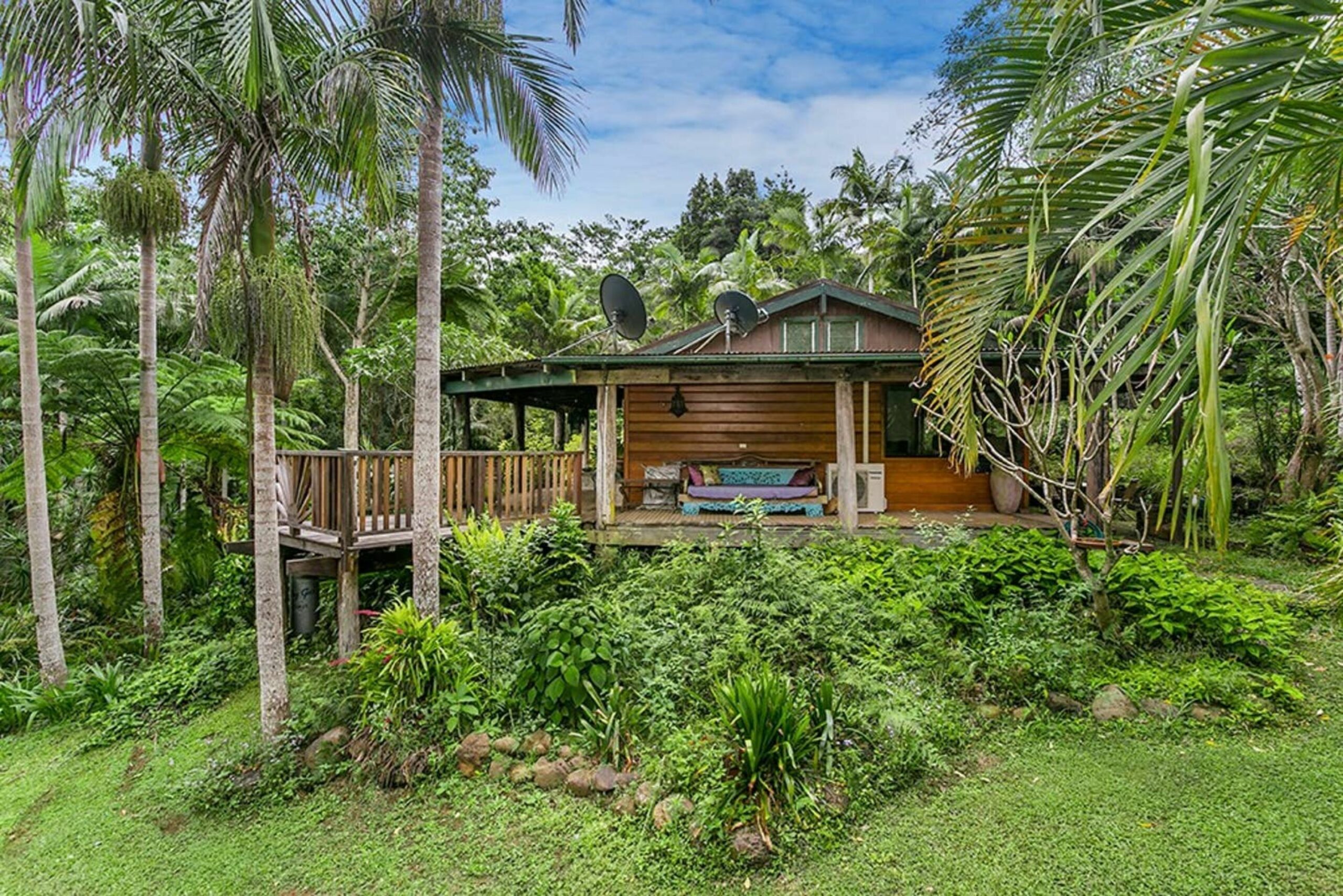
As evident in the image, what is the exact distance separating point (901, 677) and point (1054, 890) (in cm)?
171

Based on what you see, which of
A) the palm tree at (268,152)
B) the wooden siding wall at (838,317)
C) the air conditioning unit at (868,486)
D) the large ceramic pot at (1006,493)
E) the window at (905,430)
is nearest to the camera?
the palm tree at (268,152)

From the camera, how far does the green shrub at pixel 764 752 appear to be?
3.39m

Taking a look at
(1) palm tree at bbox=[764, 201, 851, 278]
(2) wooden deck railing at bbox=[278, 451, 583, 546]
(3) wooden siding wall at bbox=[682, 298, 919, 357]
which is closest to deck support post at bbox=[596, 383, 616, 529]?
(2) wooden deck railing at bbox=[278, 451, 583, 546]

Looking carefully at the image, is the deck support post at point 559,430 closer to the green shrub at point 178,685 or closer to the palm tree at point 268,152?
the green shrub at point 178,685

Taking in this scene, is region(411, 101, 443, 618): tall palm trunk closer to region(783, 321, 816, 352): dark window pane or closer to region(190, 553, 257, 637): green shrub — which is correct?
region(190, 553, 257, 637): green shrub

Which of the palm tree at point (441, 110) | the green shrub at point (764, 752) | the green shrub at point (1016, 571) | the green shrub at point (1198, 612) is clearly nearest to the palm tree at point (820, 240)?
the green shrub at point (1016, 571)

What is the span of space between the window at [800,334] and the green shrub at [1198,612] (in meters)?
6.25

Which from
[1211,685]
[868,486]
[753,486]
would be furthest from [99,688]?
[1211,685]

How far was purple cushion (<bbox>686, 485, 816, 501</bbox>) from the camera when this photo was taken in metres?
8.59

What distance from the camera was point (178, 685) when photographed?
613 centimetres

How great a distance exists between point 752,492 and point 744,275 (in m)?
14.7

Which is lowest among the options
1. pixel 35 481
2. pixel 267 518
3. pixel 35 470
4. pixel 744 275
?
pixel 267 518

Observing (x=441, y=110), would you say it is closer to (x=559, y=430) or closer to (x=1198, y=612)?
(x=1198, y=612)

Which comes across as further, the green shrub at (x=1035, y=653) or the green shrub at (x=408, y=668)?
the green shrub at (x=408, y=668)
